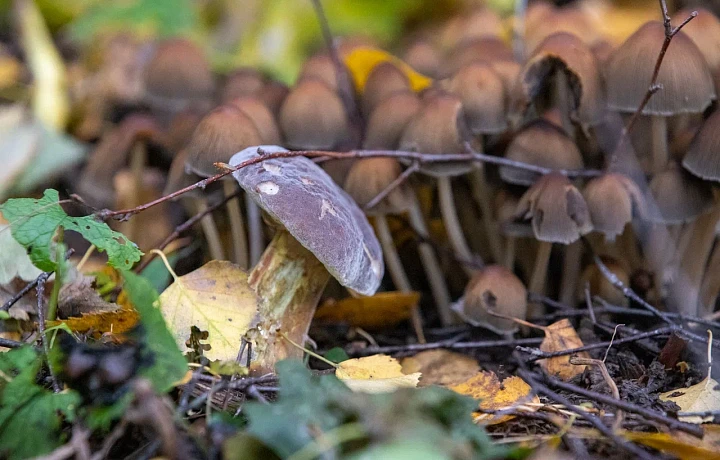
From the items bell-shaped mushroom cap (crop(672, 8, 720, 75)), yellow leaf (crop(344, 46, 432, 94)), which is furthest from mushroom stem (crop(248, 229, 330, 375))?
bell-shaped mushroom cap (crop(672, 8, 720, 75))

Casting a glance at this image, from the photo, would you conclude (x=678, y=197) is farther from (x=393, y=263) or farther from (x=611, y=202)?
(x=393, y=263)

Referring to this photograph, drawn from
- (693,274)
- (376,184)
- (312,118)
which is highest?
(312,118)

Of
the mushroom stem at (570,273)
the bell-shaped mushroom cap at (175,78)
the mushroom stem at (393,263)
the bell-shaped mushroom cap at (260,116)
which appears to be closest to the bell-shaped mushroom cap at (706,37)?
the mushroom stem at (570,273)

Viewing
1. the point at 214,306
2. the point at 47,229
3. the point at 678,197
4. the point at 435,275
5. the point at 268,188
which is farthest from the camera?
the point at 435,275

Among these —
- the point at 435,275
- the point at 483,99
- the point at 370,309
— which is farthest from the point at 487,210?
the point at 370,309

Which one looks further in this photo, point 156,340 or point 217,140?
point 217,140

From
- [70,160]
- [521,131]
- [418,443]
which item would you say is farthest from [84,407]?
[70,160]
